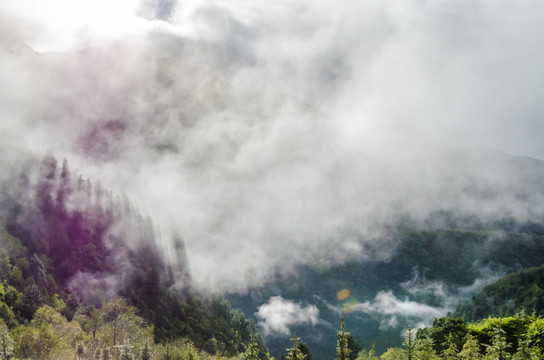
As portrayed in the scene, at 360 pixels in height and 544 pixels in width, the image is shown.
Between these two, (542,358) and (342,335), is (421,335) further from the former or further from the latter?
(342,335)

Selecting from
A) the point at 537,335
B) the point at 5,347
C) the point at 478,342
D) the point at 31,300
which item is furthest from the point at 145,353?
the point at 537,335

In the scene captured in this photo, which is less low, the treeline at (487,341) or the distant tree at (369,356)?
the distant tree at (369,356)

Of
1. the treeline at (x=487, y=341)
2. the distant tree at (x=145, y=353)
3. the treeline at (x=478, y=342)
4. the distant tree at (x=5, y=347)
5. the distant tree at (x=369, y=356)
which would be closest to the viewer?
the treeline at (x=478, y=342)

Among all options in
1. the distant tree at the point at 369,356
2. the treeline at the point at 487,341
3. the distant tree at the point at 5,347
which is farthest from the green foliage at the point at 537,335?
the distant tree at the point at 5,347

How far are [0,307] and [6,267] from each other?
118 ft

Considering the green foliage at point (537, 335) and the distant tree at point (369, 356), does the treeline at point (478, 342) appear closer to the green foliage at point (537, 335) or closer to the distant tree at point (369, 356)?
the green foliage at point (537, 335)

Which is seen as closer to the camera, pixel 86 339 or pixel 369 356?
pixel 369 356

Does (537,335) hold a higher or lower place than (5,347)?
lower

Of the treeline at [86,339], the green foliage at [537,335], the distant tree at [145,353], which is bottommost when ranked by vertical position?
the green foliage at [537,335]

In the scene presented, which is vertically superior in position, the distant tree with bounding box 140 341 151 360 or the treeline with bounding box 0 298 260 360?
the treeline with bounding box 0 298 260 360

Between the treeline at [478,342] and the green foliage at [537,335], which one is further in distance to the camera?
the green foliage at [537,335]

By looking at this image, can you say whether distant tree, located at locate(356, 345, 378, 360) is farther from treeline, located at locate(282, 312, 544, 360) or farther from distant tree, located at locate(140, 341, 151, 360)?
distant tree, located at locate(140, 341, 151, 360)

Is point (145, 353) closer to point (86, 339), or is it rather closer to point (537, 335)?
point (86, 339)

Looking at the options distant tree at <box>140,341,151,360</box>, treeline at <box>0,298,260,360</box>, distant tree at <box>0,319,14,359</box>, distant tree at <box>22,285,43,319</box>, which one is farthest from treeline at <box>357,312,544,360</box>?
distant tree at <box>22,285,43,319</box>
